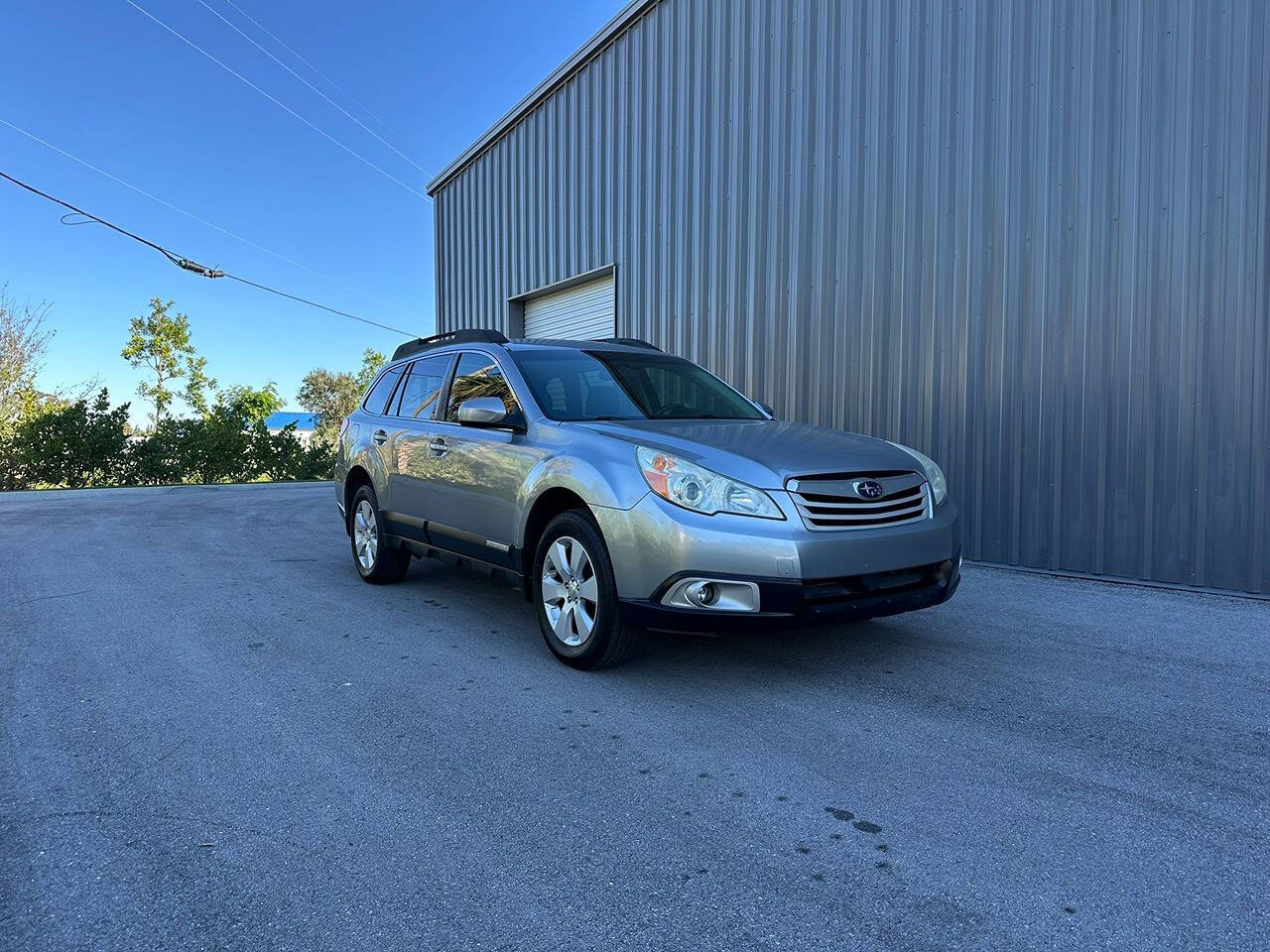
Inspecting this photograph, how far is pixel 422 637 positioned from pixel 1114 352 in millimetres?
5751

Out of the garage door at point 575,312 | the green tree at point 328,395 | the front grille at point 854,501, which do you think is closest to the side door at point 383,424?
the front grille at point 854,501

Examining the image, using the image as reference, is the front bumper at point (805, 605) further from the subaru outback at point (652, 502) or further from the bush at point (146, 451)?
the bush at point (146, 451)

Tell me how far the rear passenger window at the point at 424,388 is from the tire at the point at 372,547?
778 millimetres

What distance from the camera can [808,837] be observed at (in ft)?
8.23

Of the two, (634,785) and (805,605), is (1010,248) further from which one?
(634,785)

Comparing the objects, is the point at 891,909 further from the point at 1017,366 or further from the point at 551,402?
the point at 1017,366

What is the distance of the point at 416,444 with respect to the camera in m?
5.73

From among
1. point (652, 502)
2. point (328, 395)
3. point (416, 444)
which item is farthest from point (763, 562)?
point (328, 395)

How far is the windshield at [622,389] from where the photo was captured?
15.5 feet

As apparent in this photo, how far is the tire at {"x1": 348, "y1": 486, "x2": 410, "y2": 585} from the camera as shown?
6262 mm

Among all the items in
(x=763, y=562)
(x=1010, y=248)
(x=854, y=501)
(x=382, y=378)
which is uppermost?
(x=1010, y=248)

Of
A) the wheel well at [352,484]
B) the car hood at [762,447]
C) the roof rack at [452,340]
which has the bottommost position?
the wheel well at [352,484]

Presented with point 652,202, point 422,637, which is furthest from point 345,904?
point 652,202

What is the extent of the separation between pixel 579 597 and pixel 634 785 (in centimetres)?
137
